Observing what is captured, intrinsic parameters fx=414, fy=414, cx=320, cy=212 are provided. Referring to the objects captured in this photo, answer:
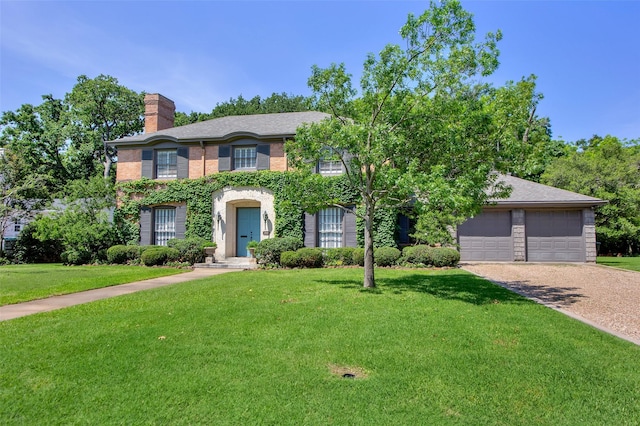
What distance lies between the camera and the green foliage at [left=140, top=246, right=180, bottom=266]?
1684 centimetres

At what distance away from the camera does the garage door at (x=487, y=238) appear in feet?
61.0

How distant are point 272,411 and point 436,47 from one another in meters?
8.16

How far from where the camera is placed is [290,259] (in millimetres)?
15594

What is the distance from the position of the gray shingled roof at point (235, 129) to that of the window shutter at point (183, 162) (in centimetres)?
52

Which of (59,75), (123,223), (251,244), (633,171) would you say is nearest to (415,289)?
(251,244)

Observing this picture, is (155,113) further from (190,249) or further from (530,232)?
(530,232)

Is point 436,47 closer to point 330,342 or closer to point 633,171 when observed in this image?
point 330,342

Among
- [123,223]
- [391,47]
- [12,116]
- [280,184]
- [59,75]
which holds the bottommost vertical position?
[123,223]

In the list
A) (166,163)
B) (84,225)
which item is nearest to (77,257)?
(84,225)

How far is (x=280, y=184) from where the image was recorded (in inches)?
703

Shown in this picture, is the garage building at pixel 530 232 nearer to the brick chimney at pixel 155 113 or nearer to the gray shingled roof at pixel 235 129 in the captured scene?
the gray shingled roof at pixel 235 129

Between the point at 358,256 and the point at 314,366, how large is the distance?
1134 centimetres

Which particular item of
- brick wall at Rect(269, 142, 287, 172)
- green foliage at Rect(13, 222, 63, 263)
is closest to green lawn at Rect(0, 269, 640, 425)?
brick wall at Rect(269, 142, 287, 172)

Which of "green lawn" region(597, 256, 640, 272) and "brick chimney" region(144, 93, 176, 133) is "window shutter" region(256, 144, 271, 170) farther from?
"green lawn" region(597, 256, 640, 272)
